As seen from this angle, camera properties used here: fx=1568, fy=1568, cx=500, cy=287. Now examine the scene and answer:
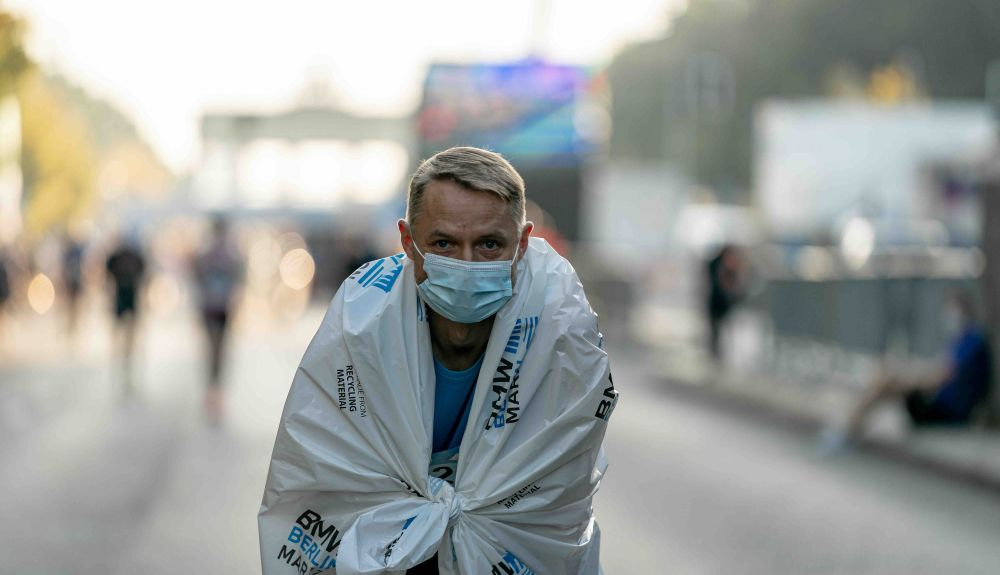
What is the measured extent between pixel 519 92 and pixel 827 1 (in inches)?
1306

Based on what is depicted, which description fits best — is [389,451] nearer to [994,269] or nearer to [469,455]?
[469,455]

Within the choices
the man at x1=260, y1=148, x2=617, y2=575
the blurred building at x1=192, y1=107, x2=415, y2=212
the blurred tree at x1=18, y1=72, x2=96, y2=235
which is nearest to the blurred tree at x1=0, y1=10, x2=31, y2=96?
the man at x1=260, y1=148, x2=617, y2=575

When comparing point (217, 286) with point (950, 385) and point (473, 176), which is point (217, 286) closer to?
point (950, 385)

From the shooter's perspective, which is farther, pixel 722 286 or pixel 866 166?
pixel 866 166

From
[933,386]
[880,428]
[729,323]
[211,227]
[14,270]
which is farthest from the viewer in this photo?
[14,270]

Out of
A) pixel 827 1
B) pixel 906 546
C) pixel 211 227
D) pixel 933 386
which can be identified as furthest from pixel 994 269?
pixel 827 1

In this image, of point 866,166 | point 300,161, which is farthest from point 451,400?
point 300,161

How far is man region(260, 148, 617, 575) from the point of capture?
2992 mm

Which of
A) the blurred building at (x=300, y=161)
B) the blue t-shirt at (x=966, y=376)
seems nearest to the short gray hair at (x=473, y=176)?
the blue t-shirt at (x=966, y=376)

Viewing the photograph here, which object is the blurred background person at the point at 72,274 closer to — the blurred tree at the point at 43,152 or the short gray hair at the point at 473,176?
the blurred tree at the point at 43,152

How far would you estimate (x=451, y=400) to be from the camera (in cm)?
311

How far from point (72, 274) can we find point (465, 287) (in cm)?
2000

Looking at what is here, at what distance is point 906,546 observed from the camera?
8.36 m

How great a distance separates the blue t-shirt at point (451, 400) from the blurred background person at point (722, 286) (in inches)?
631
